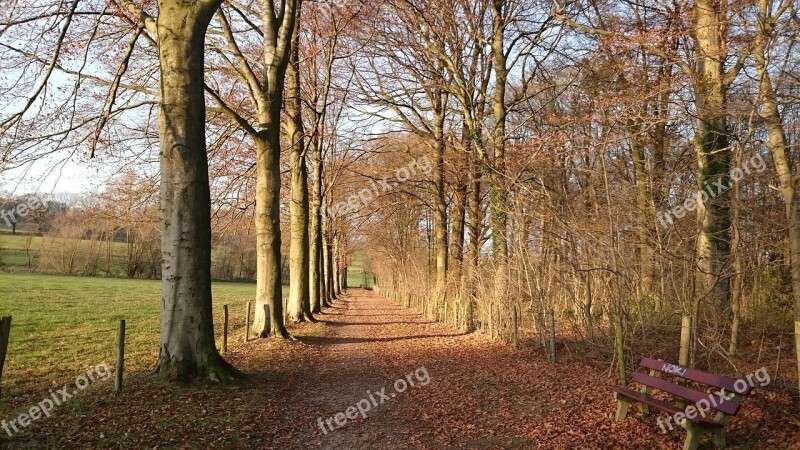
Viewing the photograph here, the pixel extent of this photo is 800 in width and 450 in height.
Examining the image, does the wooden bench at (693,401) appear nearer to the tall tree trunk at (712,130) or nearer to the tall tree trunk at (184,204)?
the tall tree trunk at (712,130)

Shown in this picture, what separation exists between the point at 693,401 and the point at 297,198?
14209 mm

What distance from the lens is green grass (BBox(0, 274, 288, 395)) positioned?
10.3 metres

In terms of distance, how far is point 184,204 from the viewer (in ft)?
26.1

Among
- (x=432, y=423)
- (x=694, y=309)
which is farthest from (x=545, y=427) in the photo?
(x=694, y=309)

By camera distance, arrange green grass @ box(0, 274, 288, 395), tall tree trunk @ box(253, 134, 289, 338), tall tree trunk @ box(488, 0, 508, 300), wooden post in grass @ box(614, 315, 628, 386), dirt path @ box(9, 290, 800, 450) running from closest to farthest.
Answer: dirt path @ box(9, 290, 800, 450), wooden post in grass @ box(614, 315, 628, 386), green grass @ box(0, 274, 288, 395), tall tree trunk @ box(253, 134, 289, 338), tall tree trunk @ box(488, 0, 508, 300)

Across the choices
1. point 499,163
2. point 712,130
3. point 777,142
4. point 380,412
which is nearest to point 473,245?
point 499,163

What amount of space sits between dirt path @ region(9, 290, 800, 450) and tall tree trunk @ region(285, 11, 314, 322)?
282 inches

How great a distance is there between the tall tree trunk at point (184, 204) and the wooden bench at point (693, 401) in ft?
18.9

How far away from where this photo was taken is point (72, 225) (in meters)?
45.7

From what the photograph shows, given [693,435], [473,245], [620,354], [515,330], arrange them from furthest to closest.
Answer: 1. [473,245]
2. [515,330]
3. [620,354]
4. [693,435]

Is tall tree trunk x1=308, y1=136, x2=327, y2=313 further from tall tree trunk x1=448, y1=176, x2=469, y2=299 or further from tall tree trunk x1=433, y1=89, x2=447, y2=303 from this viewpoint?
tall tree trunk x1=448, y1=176, x2=469, y2=299

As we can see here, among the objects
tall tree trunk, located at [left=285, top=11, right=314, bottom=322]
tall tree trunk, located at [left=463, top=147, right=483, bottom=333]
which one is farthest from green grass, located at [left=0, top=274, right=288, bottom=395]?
tall tree trunk, located at [left=463, top=147, right=483, bottom=333]

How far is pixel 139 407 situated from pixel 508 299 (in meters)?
9.10

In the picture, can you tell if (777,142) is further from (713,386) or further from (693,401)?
(693,401)
